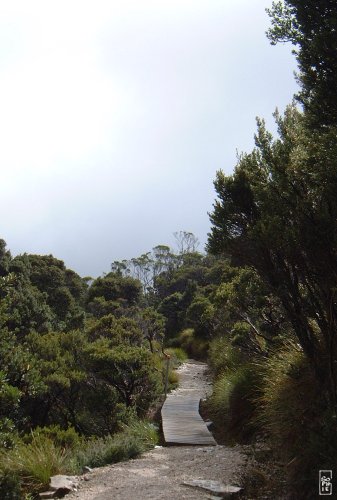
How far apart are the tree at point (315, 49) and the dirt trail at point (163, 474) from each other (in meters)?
3.81

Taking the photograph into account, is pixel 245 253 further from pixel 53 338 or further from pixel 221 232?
pixel 53 338

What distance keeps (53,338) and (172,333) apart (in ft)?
81.0

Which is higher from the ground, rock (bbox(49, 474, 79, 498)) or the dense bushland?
the dense bushland

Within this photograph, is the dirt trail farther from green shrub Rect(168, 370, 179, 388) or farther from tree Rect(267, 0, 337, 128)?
green shrub Rect(168, 370, 179, 388)

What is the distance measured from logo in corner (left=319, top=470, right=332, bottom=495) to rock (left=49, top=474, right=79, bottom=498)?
2807mm

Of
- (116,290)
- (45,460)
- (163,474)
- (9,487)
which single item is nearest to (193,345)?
(116,290)

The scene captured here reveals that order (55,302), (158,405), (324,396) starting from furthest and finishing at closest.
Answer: (55,302)
(158,405)
(324,396)

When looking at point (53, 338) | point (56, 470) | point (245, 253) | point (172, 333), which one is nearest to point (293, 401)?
point (245, 253)

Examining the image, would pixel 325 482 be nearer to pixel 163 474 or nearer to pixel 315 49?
pixel 163 474

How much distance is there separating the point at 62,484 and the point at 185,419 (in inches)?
197

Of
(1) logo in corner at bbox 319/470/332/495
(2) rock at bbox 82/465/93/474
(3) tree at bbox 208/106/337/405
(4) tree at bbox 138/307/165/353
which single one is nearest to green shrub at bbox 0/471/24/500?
(2) rock at bbox 82/465/93/474

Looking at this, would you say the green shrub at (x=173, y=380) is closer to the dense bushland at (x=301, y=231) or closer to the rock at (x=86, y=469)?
the dense bushland at (x=301, y=231)

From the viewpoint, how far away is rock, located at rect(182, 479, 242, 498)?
4.85m

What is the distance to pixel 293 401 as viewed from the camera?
522cm
